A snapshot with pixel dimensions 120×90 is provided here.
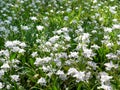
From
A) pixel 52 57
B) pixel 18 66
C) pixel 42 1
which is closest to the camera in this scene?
pixel 52 57

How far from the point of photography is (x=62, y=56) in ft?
15.2

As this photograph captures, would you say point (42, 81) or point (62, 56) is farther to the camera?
point (62, 56)

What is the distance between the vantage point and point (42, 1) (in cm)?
844

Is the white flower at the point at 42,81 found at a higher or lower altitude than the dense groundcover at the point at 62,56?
lower

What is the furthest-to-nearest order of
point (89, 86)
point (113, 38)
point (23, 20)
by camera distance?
point (23, 20) < point (113, 38) < point (89, 86)

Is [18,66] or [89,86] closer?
[89,86]

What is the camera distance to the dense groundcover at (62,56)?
424 centimetres

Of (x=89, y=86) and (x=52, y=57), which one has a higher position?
(x=52, y=57)

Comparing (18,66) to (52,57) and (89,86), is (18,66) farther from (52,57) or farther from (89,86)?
(89,86)

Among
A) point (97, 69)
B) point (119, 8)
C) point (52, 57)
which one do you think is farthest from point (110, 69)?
point (119, 8)

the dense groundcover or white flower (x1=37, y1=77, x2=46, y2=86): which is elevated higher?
the dense groundcover

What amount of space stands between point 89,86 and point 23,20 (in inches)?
129

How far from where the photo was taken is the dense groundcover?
424 cm

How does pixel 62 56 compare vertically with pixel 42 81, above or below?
above
